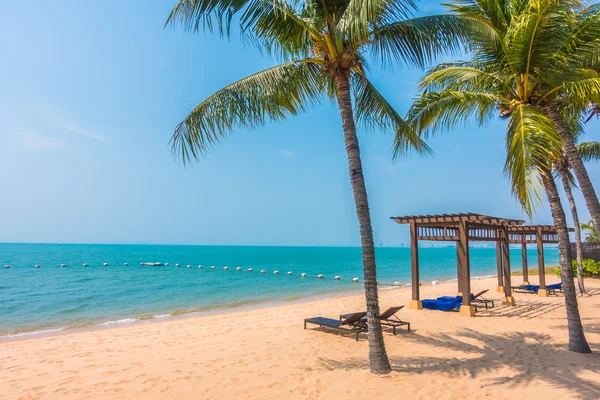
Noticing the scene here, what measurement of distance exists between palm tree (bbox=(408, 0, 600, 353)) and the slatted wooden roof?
403cm

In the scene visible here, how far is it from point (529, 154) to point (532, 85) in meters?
2.27

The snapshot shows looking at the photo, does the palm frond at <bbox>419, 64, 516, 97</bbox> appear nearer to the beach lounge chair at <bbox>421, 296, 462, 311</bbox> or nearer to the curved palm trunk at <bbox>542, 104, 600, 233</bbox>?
the curved palm trunk at <bbox>542, 104, 600, 233</bbox>

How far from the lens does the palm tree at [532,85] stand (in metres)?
5.54

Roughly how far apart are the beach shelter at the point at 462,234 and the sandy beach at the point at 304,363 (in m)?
1.53

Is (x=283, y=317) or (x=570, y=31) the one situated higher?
(x=570, y=31)

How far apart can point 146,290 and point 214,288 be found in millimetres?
5016

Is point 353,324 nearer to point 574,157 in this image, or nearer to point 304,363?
point 304,363

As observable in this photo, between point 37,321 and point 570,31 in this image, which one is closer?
point 570,31

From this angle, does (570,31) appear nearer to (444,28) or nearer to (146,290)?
(444,28)

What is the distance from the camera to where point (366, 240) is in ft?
19.4

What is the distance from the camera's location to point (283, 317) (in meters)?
12.7

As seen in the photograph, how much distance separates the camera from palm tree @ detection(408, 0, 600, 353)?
5.54m

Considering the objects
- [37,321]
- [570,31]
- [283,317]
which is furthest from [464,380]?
[37,321]

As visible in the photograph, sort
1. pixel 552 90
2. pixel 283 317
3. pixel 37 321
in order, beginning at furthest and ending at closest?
pixel 37 321
pixel 283 317
pixel 552 90
